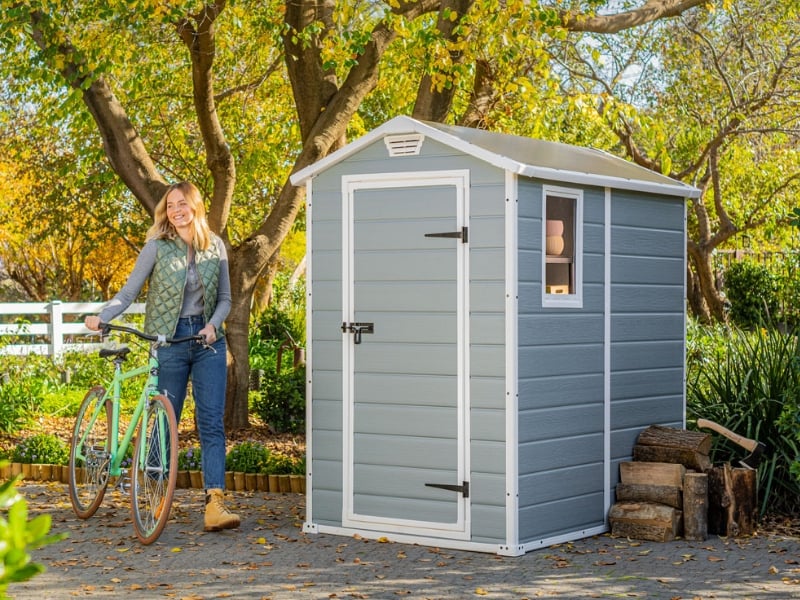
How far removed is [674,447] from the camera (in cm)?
721

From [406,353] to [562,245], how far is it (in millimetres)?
1077

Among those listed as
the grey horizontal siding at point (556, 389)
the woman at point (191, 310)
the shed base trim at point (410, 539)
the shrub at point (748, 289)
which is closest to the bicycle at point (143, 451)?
the woman at point (191, 310)

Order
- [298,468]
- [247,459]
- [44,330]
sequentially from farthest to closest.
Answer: [44,330], [247,459], [298,468]

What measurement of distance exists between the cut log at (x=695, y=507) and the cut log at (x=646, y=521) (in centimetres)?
6

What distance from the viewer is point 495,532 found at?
21.3ft

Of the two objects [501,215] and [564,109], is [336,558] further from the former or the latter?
[564,109]

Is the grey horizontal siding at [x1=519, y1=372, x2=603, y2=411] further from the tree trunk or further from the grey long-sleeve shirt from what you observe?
the tree trunk

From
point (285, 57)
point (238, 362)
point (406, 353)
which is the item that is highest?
point (285, 57)

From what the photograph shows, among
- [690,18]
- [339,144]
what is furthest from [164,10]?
[690,18]

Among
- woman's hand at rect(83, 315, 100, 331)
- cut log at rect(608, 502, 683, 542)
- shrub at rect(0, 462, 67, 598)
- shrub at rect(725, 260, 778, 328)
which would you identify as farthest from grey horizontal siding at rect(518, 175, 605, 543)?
shrub at rect(725, 260, 778, 328)

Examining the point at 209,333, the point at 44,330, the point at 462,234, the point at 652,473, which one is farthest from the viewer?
the point at 44,330

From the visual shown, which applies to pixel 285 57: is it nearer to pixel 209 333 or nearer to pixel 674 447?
pixel 209 333

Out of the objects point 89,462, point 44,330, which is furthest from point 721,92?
point 89,462

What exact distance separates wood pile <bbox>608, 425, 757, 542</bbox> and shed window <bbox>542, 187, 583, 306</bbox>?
1109 mm
